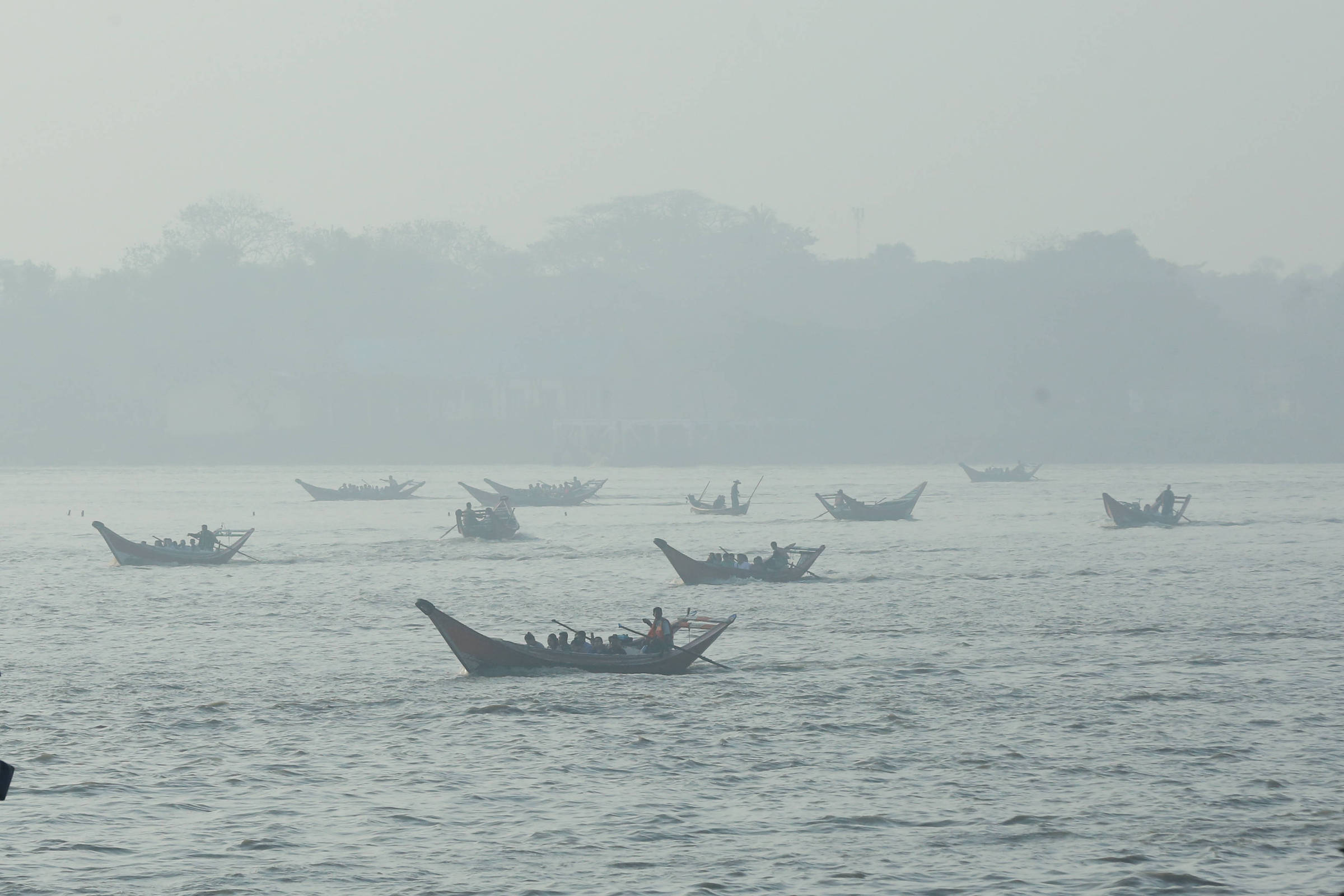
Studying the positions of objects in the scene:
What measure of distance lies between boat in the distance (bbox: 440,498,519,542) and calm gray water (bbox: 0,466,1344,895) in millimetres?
9875

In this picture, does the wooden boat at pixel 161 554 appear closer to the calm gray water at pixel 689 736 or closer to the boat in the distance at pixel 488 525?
the calm gray water at pixel 689 736

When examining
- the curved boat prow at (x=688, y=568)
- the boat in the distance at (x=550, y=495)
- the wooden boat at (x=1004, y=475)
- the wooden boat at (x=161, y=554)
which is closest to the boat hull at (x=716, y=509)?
the boat in the distance at (x=550, y=495)

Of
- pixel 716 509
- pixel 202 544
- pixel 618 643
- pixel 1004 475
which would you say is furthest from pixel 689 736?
pixel 1004 475

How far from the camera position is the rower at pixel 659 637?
28.6m

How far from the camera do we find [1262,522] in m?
68.2

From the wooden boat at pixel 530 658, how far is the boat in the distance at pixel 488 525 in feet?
105

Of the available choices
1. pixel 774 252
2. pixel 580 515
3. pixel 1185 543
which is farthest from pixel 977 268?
pixel 1185 543

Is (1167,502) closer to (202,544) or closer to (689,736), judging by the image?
(202,544)

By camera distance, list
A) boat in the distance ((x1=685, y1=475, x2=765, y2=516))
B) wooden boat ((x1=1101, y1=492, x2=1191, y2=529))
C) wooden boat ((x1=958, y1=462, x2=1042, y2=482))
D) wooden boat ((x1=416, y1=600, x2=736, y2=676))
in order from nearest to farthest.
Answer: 1. wooden boat ((x1=416, y1=600, x2=736, y2=676))
2. wooden boat ((x1=1101, y1=492, x2=1191, y2=529))
3. boat in the distance ((x1=685, y1=475, x2=765, y2=516))
4. wooden boat ((x1=958, y1=462, x2=1042, y2=482))

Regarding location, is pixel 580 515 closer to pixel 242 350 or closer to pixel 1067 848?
pixel 1067 848

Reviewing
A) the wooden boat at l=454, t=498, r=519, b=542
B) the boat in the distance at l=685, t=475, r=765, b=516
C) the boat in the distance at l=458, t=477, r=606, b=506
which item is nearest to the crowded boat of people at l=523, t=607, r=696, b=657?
the wooden boat at l=454, t=498, r=519, b=542

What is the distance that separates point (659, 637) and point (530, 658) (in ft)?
7.59

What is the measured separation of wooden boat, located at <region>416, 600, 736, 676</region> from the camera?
2817cm

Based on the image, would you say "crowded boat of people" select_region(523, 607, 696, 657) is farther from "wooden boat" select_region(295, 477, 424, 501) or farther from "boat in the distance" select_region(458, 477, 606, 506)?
"wooden boat" select_region(295, 477, 424, 501)
